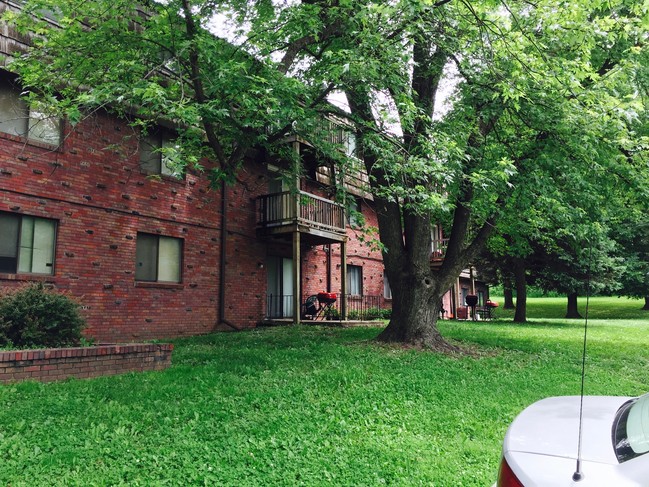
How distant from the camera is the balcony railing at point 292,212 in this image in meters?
14.7

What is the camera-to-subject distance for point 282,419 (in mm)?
5168

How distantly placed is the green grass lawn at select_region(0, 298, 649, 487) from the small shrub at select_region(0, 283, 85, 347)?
119 cm

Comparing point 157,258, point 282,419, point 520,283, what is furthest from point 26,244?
point 520,283

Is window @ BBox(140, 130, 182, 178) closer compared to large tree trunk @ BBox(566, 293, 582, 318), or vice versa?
window @ BBox(140, 130, 182, 178)

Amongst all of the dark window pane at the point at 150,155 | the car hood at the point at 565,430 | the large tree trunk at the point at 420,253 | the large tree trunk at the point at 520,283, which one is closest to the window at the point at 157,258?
the dark window pane at the point at 150,155

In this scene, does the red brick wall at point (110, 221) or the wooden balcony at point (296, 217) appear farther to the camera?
the wooden balcony at point (296, 217)

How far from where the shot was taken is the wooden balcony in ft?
48.1

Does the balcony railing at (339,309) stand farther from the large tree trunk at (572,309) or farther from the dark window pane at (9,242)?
the large tree trunk at (572,309)

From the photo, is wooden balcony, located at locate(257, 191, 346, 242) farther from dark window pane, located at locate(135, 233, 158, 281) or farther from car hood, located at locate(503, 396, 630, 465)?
car hood, located at locate(503, 396, 630, 465)

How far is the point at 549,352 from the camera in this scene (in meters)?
11.0

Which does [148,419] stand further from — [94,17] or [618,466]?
[94,17]

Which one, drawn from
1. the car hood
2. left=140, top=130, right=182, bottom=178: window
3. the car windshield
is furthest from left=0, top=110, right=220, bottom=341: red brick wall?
the car windshield

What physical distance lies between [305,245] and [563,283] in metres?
14.9

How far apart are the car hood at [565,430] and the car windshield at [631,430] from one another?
27mm
